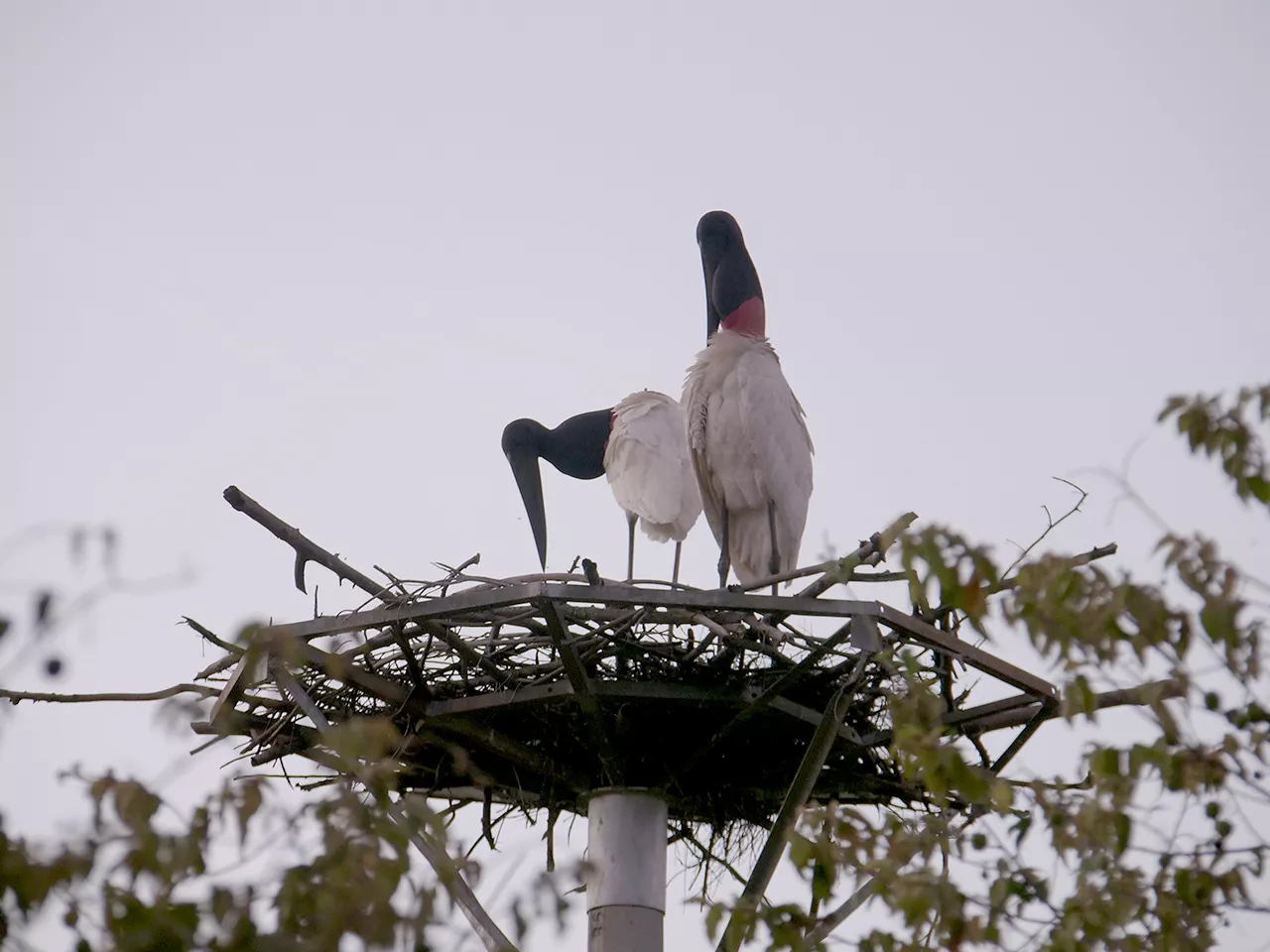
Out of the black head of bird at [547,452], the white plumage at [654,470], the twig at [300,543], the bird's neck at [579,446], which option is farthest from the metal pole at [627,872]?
the bird's neck at [579,446]

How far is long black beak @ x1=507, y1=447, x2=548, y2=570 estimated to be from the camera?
1033 centimetres

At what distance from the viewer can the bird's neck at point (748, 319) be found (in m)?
8.92

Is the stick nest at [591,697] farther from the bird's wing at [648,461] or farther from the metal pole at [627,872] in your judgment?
the bird's wing at [648,461]

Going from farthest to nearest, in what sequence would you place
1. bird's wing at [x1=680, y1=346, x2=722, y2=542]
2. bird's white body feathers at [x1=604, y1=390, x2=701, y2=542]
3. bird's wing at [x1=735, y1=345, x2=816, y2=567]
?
bird's white body feathers at [x1=604, y1=390, x2=701, y2=542], bird's wing at [x1=680, y1=346, x2=722, y2=542], bird's wing at [x1=735, y1=345, x2=816, y2=567]

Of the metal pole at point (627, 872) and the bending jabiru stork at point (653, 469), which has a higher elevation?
the bending jabiru stork at point (653, 469)

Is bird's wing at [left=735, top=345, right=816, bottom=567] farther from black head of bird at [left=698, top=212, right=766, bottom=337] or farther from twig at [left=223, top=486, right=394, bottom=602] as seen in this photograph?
twig at [left=223, top=486, right=394, bottom=602]

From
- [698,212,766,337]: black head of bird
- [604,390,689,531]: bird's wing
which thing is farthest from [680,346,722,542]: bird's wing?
[698,212,766,337]: black head of bird

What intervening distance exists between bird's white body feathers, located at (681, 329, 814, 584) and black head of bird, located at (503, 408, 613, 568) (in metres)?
2.15

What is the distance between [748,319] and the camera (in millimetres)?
8945

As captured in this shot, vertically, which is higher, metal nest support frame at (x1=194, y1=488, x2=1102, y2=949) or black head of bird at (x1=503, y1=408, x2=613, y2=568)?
black head of bird at (x1=503, y1=408, x2=613, y2=568)

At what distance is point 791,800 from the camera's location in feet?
19.6

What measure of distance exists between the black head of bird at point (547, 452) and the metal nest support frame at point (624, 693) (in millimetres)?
3665

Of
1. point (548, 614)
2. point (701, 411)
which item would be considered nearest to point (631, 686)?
point (548, 614)

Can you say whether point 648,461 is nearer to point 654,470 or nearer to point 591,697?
point 654,470
